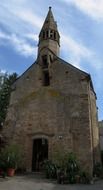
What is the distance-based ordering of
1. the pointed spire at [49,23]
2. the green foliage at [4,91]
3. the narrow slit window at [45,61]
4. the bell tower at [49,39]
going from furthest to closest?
the green foliage at [4,91] < the pointed spire at [49,23] < the bell tower at [49,39] < the narrow slit window at [45,61]

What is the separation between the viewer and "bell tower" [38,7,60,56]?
79.4 ft

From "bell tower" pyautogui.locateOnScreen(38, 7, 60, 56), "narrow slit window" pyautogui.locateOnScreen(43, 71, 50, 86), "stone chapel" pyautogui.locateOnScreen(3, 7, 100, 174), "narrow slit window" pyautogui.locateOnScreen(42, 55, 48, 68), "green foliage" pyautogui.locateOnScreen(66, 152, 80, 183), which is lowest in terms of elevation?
"green foliage" pyautogui.locateOnScreen(66, 152, 80, 183)

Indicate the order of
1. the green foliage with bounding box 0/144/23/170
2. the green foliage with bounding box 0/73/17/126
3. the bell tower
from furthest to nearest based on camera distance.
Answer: the green foliage with bounding box 0/73/17/126
the bell tower
the green foliage with bounding box 0/144/23/170

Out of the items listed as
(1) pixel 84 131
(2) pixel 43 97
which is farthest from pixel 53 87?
(1) pixel 84 131

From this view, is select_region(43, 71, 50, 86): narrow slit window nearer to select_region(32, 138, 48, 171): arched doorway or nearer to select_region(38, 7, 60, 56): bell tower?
select_region(38, 7, 60, 56): bell tower

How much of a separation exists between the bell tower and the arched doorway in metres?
8.99

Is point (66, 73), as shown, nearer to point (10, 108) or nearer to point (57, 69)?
point (57, 69)

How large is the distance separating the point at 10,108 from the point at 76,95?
264 inches

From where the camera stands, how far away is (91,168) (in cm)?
1748

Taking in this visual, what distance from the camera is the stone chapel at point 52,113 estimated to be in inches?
742

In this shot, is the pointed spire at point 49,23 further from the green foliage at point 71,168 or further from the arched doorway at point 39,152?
the green foliage at point 71,168

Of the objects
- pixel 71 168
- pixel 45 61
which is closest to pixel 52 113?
pixel 71 168

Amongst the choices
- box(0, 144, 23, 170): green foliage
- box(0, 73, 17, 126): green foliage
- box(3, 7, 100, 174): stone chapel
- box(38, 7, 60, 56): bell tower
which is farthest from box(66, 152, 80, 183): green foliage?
box(0, 73, 17, 126): green foliage

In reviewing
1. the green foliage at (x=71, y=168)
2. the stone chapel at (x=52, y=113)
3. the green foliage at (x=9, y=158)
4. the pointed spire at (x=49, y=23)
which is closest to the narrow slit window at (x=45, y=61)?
the stone chapel at (x=52, y=113)
